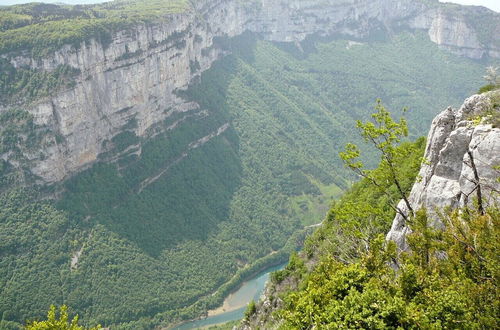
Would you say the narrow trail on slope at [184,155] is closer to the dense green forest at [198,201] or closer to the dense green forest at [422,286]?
the dense green forest at [198,201]

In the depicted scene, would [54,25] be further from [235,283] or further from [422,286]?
[422,286]

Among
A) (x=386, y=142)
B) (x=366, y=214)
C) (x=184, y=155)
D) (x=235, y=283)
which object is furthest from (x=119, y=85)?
(x=386, y=142)

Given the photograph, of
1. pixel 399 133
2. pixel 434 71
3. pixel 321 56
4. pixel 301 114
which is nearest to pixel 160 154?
pixel 301 114

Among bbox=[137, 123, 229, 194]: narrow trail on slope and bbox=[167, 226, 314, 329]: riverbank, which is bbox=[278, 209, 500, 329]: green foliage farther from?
bbox=[137, 123, 229, 194]: narrow trail on slope

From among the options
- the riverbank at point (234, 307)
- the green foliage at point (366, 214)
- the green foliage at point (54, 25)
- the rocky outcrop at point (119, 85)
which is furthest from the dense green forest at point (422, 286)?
the green foliage at point (54, 25)

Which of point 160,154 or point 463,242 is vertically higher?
point 463,242

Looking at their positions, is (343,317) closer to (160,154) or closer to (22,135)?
(22,135)
